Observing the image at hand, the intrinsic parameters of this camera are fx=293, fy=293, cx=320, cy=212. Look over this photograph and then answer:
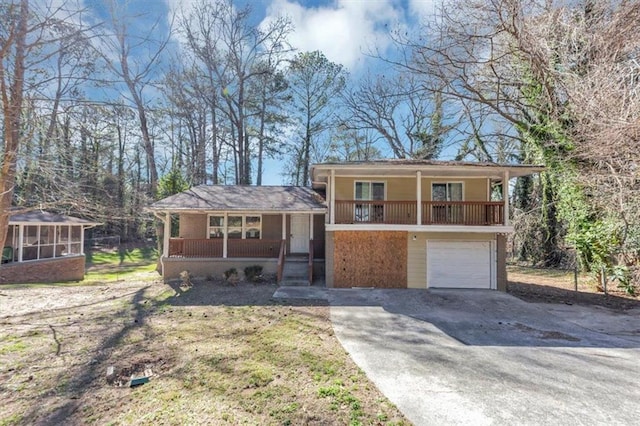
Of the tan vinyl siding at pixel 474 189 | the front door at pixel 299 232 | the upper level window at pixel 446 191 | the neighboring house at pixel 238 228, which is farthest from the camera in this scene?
the front door at pixel 299 232

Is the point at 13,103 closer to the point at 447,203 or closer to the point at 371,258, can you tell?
the point at 371,258

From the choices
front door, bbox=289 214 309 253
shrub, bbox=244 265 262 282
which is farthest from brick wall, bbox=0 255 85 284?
front door, bbox=289 214 309 253

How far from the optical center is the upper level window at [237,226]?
13.8 m

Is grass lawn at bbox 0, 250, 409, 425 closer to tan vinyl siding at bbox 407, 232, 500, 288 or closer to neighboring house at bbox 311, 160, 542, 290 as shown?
neighboring house at bbox 311, 160, 542, 290

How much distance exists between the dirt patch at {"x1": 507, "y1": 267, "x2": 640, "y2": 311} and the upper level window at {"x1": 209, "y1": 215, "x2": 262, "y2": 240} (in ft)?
35.9

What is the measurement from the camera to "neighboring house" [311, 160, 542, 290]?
10.9m

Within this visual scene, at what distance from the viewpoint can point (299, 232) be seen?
14078 millimetres

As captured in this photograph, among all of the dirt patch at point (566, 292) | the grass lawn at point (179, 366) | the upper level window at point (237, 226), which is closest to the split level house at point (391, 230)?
the upper level window at point (237, 226)

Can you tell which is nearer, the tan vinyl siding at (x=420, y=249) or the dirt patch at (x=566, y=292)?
the dirt patch at (x=566, y=292)

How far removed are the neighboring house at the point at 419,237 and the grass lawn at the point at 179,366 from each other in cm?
324

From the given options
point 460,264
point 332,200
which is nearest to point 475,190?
point 460,264

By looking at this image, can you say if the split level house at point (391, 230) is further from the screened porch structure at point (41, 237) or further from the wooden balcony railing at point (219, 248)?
the screened porch structure at point (41, 237)

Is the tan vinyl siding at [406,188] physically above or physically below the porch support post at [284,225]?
above

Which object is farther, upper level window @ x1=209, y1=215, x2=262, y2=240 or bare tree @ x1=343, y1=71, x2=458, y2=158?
bare tree @ x1=343, y1=71, x2=458, y2=158
